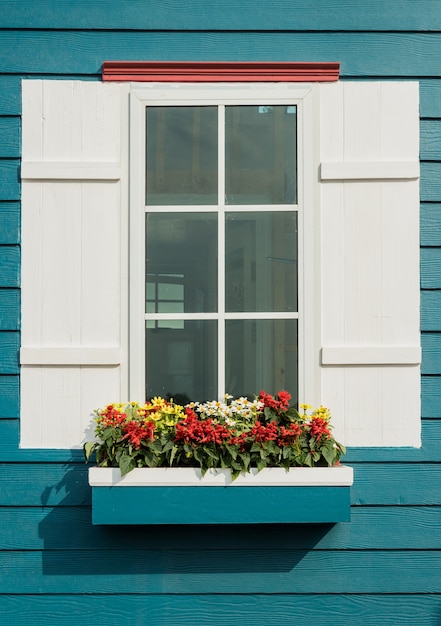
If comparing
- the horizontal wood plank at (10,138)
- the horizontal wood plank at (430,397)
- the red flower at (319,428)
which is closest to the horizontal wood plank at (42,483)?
the red flower at (319,428)

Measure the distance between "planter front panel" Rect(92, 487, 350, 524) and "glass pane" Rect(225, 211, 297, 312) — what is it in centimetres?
65

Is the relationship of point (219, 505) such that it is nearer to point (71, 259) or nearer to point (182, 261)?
point (182, 261)

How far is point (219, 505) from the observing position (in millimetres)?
2449

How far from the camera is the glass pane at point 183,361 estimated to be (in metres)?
2.66

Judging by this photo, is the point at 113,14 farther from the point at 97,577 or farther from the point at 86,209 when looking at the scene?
the point at 97,577

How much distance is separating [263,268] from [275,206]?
23cm

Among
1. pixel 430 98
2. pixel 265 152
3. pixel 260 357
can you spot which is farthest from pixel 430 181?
pixel 260 357

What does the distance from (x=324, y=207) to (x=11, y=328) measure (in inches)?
46.7

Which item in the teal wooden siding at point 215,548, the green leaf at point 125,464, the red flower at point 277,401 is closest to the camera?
the green leaf at point 125,464

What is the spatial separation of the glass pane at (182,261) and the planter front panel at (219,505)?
0.64m

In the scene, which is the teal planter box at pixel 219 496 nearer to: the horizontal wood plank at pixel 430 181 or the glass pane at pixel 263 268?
the glass pane at pixel 263 268

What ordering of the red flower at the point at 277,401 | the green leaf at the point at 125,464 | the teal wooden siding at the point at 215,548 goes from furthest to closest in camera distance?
1. the teal wooden siding at the point at 215,548
2. the red flower at the point at 277,401
3. the green leaf at the point at 125,464

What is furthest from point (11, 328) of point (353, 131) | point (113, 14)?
point (353, 131)

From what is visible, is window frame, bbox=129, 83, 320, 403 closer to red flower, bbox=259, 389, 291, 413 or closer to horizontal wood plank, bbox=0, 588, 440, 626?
red flower, bbox=259, 389, 291, 413
